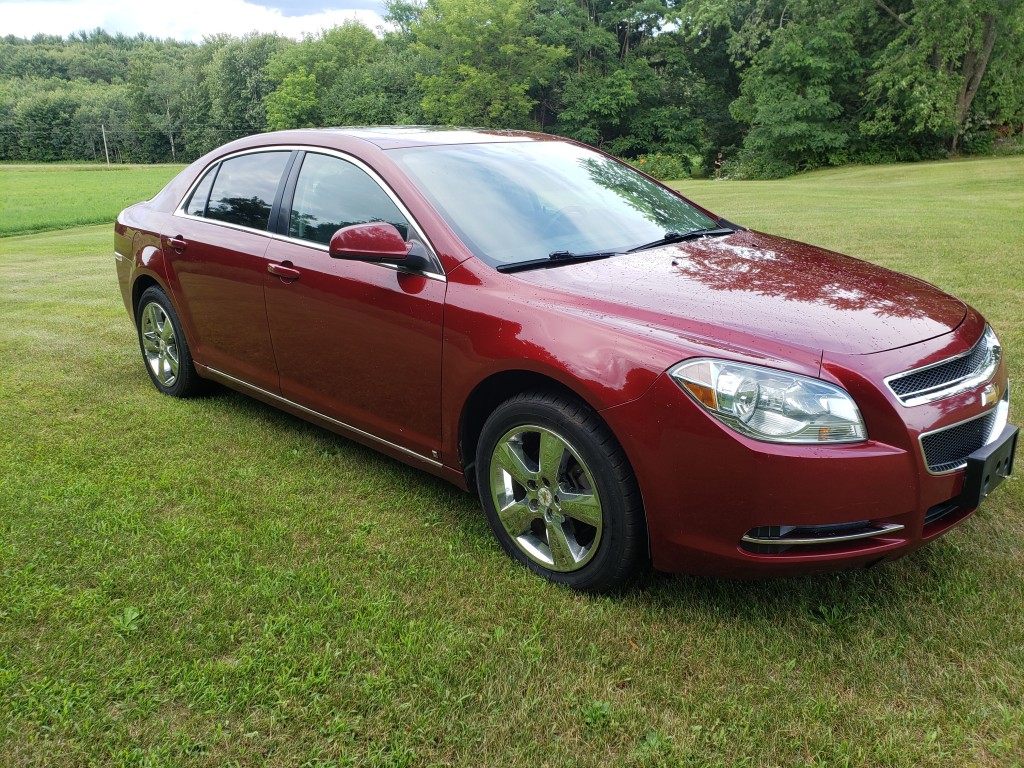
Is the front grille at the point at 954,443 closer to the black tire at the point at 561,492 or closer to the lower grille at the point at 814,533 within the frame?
the lower grille at the point at 814,533

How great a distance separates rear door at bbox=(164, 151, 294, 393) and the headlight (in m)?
2.50

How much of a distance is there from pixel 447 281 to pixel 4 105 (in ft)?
362

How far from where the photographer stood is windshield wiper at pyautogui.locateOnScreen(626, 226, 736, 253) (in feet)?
11.2

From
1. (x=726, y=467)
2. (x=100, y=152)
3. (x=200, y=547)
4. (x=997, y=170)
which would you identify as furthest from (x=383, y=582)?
(x=100, y=152)

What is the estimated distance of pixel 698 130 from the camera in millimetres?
50969

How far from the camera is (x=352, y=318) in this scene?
3.43 metres

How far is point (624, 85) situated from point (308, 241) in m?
53.2

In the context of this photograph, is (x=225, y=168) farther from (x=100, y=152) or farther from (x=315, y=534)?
(x=100, y=152)

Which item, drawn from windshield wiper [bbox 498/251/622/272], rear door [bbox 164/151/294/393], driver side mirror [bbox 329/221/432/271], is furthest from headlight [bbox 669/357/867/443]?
rear door [bbox 164/151/294/393]

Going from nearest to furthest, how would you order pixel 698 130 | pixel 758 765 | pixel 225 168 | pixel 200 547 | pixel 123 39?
1. pixel 758 765
2. pixel 200 547
3. pixel 225 168
4. pixel 698 130
5. pixel 123 39

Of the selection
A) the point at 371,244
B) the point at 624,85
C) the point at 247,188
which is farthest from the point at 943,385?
the point at 624,85

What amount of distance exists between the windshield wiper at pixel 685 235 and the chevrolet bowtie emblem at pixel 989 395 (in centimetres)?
138

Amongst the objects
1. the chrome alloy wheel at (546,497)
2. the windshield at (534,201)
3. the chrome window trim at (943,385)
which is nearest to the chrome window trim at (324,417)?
the chrome alloy wheel at (546,497)

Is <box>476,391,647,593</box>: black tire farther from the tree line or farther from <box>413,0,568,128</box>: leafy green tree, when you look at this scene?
<box>413,0,568,128</box>: leafy green tree
